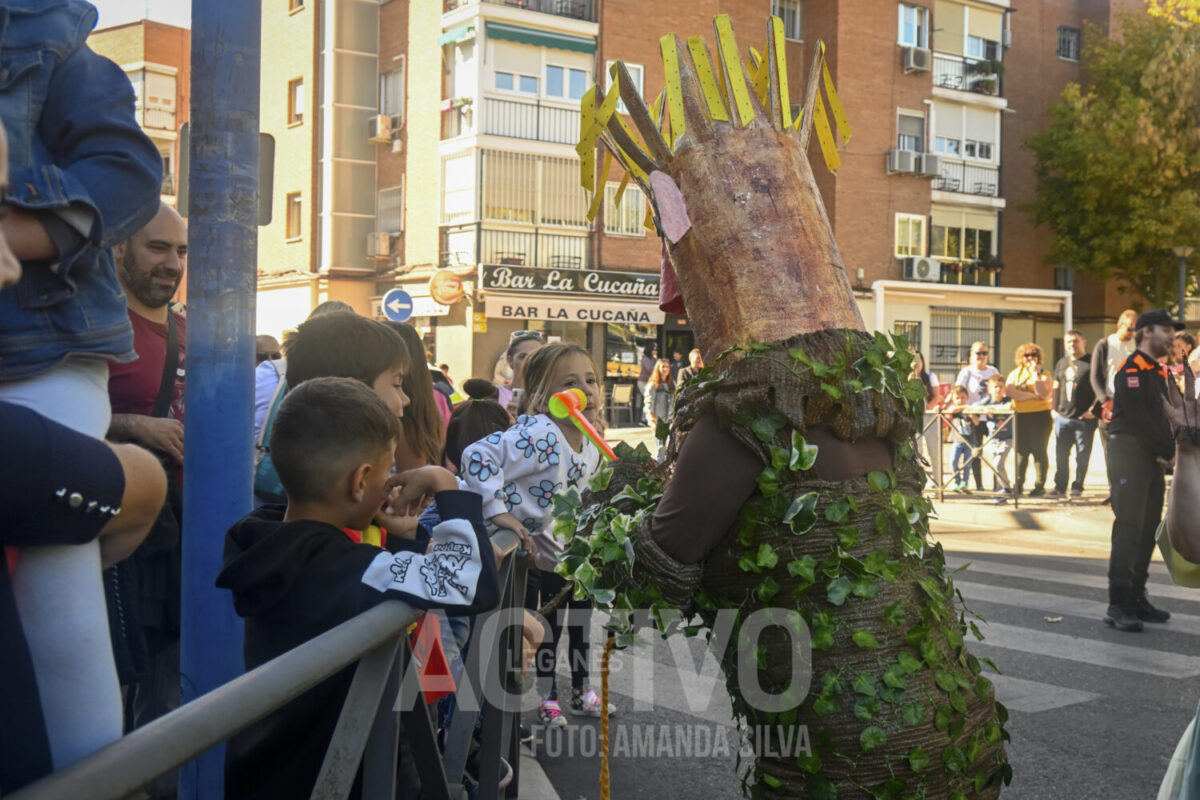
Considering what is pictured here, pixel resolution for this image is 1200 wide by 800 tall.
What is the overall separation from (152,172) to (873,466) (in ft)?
5.19

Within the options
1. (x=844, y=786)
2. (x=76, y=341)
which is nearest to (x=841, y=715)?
(x=844, y=786)

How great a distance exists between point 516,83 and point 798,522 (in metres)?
27.5

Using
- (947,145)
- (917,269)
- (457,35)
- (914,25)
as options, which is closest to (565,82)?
(457,35)

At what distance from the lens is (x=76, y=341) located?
5.14 ft

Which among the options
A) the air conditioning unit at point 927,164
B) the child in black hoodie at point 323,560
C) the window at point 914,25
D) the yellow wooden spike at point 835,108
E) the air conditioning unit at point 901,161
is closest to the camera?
the child in black hoodie at point 323,560

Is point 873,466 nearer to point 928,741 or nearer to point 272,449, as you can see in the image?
point 928,741

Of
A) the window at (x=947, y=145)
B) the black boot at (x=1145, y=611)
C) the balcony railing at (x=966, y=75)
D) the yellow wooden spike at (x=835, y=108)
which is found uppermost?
the balcony railing at (x=966, y=75)

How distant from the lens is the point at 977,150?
3538cm

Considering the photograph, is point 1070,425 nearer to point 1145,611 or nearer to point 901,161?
point 1145,611

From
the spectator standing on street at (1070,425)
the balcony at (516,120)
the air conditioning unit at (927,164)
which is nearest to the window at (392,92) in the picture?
the balcony at (516,120)

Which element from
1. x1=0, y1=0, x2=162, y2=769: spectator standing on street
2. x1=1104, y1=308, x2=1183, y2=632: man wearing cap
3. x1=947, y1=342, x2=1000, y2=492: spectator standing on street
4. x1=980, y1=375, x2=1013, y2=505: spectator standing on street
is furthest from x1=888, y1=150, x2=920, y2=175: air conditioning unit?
x1=0, y1=0, x2=162, y2=769: spectator standing on street

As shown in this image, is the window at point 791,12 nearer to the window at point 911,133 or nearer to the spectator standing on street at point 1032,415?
the window at point 911,133

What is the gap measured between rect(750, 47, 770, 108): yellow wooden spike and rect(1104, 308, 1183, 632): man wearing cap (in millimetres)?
4930

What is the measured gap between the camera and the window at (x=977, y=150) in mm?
35094
